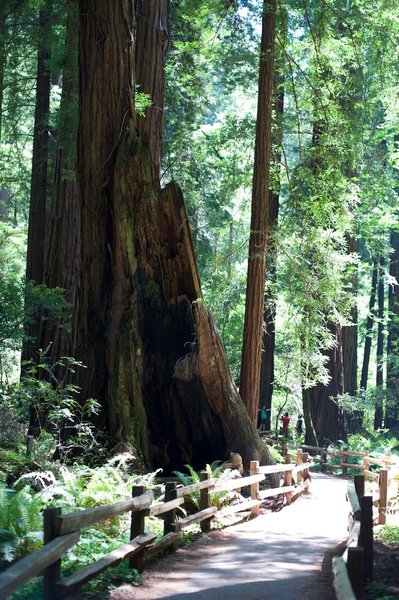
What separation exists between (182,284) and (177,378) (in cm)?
174

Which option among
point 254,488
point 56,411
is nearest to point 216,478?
point 254,488

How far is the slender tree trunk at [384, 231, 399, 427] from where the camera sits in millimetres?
34781

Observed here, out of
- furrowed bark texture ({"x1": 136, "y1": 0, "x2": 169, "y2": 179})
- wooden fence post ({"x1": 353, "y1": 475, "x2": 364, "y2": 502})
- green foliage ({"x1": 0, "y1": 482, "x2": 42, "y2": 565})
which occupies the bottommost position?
green foliage ({"x1": 0, "y1": 482, "x2": 42, "y2": 565})

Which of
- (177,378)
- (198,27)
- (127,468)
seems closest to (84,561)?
(127,468)

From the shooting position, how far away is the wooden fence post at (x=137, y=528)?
9406 millimetres

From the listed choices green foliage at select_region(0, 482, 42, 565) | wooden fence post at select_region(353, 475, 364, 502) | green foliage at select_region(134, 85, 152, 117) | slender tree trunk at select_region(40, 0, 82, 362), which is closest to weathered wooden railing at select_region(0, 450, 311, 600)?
green foliage at select_region(0, 482, 42, 565)

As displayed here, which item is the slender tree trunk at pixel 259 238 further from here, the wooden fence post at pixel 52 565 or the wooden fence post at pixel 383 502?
the wooden fence post at pixel 52 565

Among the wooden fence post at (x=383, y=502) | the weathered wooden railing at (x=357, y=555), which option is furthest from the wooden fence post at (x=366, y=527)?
the wooden fence post at (x=383, y=502)

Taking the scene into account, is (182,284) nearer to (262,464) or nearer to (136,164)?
(136,164)

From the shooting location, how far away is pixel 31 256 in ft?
76.3

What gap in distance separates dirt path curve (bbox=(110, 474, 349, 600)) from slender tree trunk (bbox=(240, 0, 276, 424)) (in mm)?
4026

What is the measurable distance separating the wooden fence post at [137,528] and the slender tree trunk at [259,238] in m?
9.82

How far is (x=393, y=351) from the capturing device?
35531 millimetres

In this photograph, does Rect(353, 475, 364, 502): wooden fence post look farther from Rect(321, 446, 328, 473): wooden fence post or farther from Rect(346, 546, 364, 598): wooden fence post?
Rect(321, 446, 328, 473): wooden fence post
